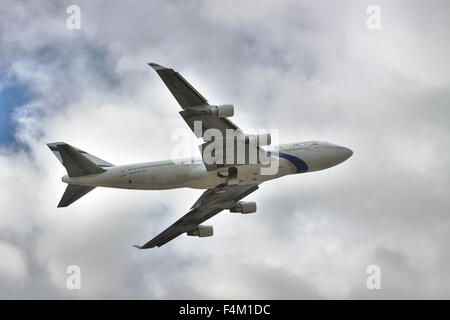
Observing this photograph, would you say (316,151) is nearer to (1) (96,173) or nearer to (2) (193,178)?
(2) (193,178)

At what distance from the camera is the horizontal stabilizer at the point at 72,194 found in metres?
50.3

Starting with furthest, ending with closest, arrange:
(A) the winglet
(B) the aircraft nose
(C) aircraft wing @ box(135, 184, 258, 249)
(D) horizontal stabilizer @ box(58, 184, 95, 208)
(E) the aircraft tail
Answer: (C) aircraft wing @ box(135, 184, 258, 249)
(B) the aircraft nose
(D) horizontal stabilizer @ box(58, 184, 95, 208)
(E) the aircraft tail
(A) the winglet

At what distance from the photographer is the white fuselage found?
160ft

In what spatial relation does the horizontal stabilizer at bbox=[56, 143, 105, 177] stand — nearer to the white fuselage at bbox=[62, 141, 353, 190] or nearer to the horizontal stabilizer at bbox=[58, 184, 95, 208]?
the white fuselage at bbox=[62, 141, 353, 190]

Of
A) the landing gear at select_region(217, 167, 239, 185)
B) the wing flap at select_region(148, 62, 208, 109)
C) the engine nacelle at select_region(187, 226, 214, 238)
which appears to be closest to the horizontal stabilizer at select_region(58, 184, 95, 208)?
the landing gear at select_region(217, 167, 239, 185)

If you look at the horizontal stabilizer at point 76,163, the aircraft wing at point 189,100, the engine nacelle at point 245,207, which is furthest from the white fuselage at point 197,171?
the engine nacelle at point 245,207

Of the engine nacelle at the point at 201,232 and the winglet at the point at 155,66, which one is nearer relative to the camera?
the winglet at the point at 155,66

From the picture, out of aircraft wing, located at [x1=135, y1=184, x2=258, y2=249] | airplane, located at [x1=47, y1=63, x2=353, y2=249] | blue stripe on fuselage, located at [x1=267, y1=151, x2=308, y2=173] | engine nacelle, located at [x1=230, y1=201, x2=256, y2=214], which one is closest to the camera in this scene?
airplane, located at [x1=47, y1=63, x2=353, y2=249]

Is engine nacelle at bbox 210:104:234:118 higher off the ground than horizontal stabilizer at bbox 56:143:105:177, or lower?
higher

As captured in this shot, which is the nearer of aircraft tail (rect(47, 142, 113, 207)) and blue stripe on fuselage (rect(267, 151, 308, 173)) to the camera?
aircraft tail (rect(47, 142, 113, 207))

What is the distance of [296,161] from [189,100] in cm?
1167

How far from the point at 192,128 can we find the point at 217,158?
3.91 metres

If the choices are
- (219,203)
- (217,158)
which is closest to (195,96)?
(217,158)

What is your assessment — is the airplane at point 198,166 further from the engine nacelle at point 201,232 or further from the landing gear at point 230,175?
the engine nacelle at point 201,232
